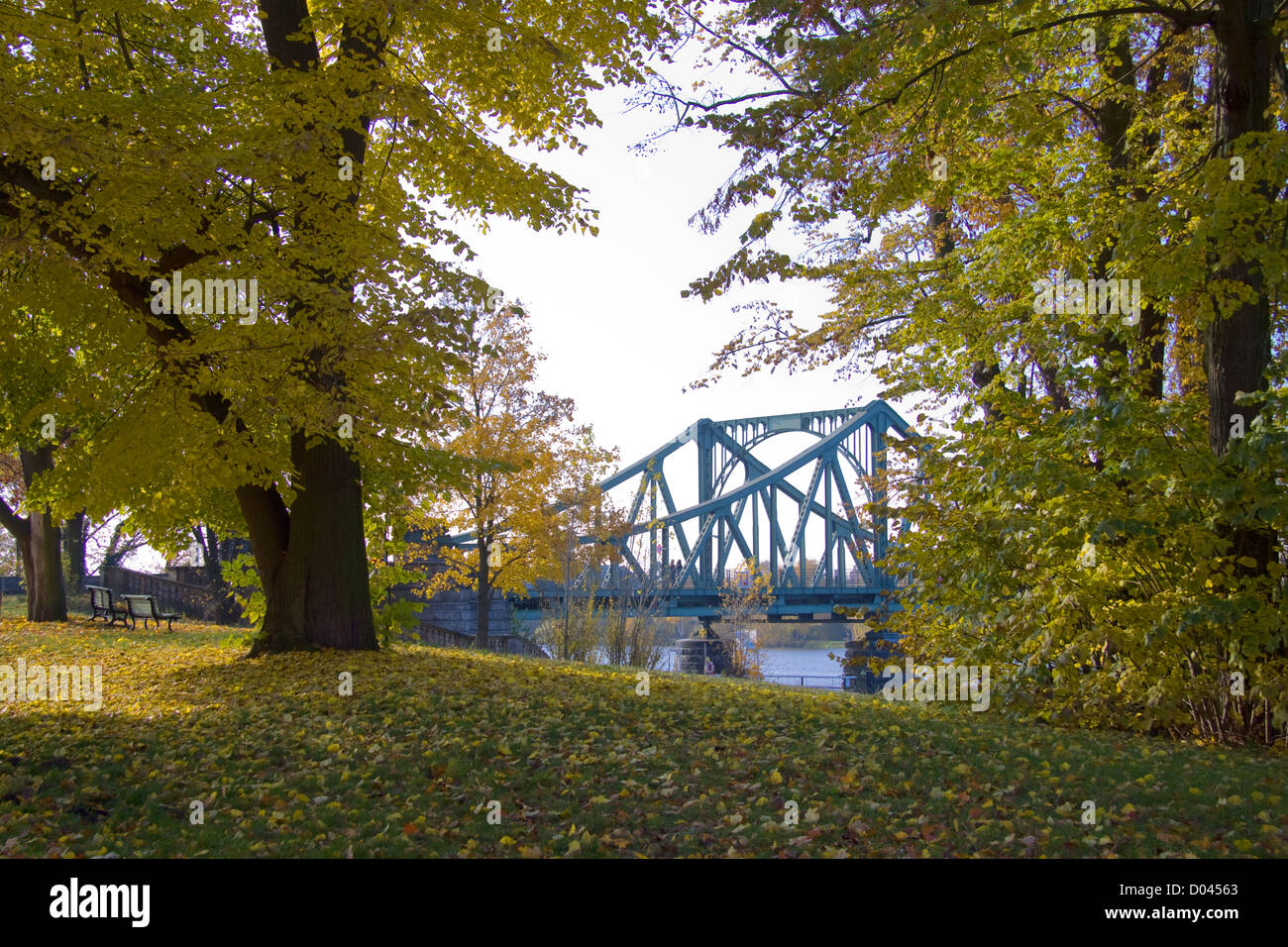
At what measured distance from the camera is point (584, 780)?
4.96 metres

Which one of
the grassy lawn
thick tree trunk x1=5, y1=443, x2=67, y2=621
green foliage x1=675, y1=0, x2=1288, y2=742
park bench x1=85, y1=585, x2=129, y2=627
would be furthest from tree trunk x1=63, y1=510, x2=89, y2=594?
green foliage x1=675, y1=0, x2=1288, y2=742

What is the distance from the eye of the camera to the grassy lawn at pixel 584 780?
161 inches

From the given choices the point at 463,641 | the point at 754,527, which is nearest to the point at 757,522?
the point at 754,527

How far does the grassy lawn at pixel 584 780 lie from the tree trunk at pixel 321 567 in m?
1.77

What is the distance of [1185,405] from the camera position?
21.3 ft

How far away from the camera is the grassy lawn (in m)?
4.08

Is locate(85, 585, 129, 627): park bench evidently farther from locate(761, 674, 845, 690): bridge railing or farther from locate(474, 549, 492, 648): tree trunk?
locate(761, 674, 845, 690): bridge railing

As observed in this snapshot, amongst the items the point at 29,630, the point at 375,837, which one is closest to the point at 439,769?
the point at 375,837

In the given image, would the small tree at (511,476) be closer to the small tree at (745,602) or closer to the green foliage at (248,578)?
the green foliage at (248,578)

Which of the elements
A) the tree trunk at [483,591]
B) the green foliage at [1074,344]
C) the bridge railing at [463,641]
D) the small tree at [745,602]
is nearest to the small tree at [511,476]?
the tree trunk at [483,591]

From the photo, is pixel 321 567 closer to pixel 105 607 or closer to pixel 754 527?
pixel 105 607

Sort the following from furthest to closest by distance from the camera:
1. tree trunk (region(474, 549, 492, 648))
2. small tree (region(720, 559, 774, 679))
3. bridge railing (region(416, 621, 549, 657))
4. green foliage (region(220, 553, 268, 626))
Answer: small tree (region(720, 559, 774, 679)) < bridge railing (region(416, 621, 549, 657)) < tree trunk (region(474, 549, 492, 648)) < green foliage (region(220, 553, 268, 626))

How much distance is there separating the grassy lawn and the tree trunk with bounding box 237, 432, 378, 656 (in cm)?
177

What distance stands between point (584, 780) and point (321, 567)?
17.4ft
